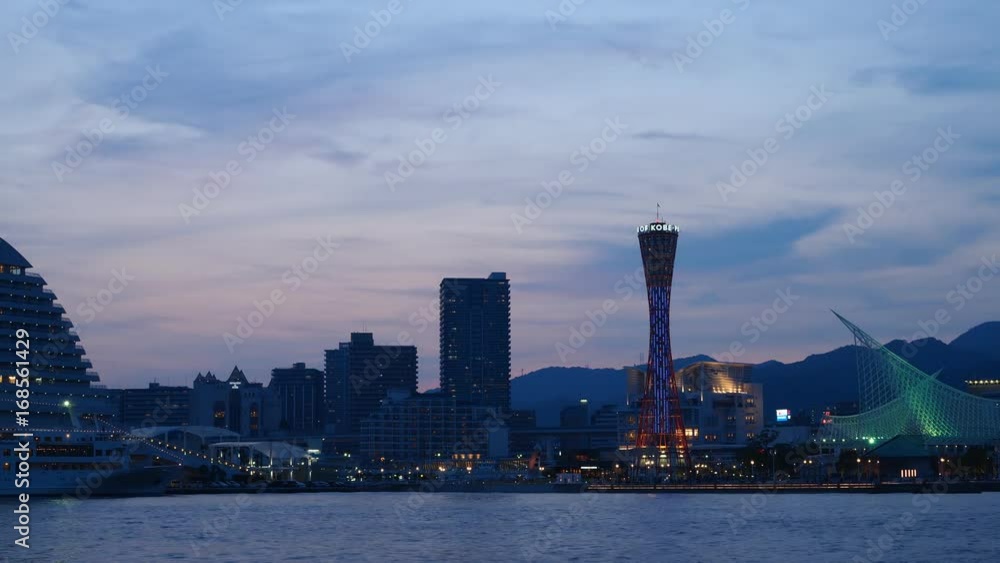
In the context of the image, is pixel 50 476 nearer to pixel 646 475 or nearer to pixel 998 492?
pixel 646 475

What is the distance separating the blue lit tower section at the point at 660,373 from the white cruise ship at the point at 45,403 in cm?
5562

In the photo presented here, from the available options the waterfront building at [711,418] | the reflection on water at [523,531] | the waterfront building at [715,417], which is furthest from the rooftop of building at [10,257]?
the waterfront building at [715,417]

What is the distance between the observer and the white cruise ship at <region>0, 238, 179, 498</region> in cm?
9900

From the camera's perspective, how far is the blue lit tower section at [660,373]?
136125mm

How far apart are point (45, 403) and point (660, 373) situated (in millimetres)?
64965

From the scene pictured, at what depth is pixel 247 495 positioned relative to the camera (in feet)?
474

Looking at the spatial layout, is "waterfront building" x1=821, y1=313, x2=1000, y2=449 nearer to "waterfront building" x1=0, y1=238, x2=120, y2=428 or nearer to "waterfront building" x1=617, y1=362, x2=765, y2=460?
"waterfront building" x1=617, y1=362, x2=765, y2=460

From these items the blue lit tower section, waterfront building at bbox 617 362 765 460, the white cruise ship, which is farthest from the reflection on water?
waterfront building at bbox 617 362 765 460

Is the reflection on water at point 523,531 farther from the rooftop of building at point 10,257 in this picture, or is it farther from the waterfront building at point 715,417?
the waterfront building at point 715,417

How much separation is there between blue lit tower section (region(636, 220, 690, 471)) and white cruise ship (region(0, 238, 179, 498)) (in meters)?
55.6

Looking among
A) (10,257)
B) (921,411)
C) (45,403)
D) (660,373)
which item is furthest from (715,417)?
(10,257)

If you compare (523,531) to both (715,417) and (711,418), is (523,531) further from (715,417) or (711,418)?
(715,417)

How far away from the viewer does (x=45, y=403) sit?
102062 mm

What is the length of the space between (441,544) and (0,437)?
4592cm
